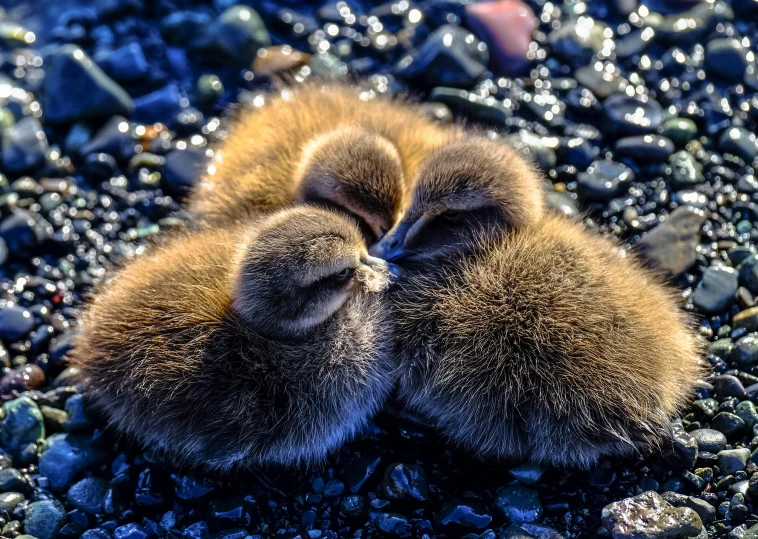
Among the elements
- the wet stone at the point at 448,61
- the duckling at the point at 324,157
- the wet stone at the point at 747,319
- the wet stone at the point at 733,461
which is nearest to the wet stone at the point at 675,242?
the wet stone at the point at 747,319

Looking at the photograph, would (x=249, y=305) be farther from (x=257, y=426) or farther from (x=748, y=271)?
(x=748, y=271)

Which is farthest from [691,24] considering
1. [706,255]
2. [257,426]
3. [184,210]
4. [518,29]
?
[257,426]

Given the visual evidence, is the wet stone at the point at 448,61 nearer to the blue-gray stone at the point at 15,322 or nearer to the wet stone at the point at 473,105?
Result: the wet stone at the point at 473,105

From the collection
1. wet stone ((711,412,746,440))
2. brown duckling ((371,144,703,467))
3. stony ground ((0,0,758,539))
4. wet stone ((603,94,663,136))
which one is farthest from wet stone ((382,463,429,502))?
wet stone ((603,94,663,136))

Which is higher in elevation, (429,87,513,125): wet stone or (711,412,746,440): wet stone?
(429,87,513,125): wet stone

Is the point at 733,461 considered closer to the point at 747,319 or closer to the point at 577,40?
the point at 747,319

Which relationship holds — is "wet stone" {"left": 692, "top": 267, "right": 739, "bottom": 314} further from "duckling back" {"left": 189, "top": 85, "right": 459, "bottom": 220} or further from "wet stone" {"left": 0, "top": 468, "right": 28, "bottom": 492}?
"wet stone" {"left": 0, "top": 468, "right": 28, "bottom": 492}

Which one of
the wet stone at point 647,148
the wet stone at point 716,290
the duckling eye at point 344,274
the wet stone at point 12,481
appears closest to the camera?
the duckling eye at point 344,274
